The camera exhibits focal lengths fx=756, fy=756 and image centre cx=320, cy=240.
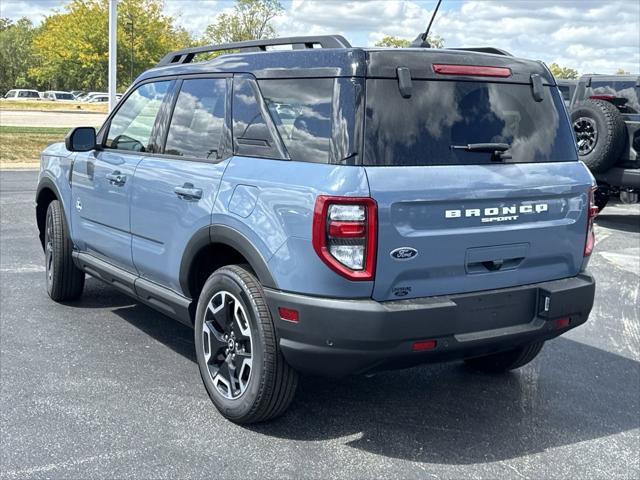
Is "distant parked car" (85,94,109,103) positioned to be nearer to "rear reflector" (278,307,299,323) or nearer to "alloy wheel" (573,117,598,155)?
"alloy wheel" (573,117,598,155)

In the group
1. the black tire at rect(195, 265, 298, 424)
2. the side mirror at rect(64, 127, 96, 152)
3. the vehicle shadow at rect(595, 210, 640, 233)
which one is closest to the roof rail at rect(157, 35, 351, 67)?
the side mirror at rect(64, 127, 96, 152)

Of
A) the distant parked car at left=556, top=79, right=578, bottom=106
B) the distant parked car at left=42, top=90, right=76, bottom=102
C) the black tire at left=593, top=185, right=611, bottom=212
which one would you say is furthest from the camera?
the distant parked car at left=42, top=90, right=76, bottom=102

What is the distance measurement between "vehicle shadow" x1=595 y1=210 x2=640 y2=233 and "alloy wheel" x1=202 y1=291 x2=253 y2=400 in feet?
28.8

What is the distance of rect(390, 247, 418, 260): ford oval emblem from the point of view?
335 cm

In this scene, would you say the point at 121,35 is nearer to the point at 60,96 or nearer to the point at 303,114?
the point at 60,96

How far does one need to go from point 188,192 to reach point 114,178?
1.02 metres

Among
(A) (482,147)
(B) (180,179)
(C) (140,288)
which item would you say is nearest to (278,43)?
(B) (180,179)

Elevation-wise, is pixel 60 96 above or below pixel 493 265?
above

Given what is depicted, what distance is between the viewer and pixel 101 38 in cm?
5000

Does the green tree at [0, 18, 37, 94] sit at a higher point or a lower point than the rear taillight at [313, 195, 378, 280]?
higher

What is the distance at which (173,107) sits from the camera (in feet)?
15.2

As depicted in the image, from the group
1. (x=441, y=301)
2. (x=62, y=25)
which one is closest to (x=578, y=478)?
(x=441, y=301)

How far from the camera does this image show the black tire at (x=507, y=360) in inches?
183

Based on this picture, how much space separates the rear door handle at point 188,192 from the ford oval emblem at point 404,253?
1.23m
